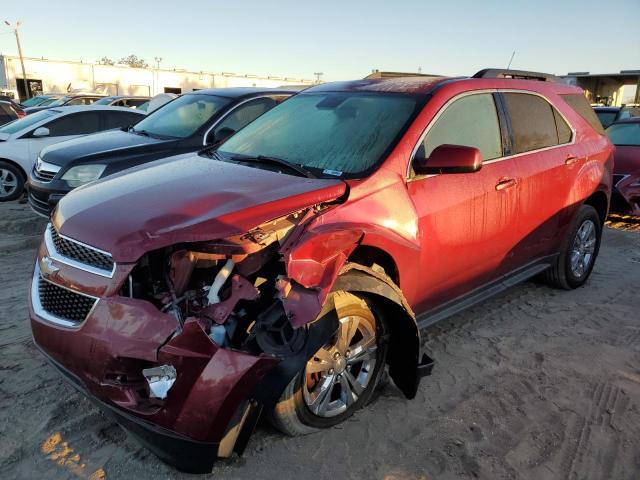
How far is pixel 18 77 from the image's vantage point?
1359 inches

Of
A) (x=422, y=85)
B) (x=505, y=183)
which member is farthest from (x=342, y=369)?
(x=422, y=85)

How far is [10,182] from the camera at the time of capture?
8.70 metres

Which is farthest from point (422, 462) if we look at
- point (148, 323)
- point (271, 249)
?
point (148, 323)

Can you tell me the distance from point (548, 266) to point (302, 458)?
3161mm

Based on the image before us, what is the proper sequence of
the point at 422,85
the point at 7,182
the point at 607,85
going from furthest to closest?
the point at 607,85 < the point at 7,182 < the point at 422,85

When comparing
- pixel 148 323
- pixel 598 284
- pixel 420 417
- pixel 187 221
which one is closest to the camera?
pixel 148 323

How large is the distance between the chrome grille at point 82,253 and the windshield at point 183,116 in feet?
13.3

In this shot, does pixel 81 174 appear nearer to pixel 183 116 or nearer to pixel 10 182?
pixel 183 116

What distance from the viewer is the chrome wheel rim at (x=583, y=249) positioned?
5.06 m

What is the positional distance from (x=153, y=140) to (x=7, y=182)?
388 cm

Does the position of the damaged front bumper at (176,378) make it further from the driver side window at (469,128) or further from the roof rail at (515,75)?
the roof rail at (515,75)

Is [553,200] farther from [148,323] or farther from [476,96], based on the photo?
[148,323]

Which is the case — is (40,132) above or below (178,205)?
below

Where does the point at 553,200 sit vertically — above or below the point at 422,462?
above
